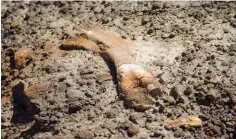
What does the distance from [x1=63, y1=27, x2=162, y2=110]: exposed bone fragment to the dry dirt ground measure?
5 centimetres

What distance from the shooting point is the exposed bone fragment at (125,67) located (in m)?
2.35

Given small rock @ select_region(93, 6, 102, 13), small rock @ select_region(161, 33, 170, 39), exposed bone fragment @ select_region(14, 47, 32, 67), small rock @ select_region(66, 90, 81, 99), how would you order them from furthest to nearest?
small rock @ select_region(93, 6, 102, 13) → exposed bone fragment @ select_region(14, 47, 32, 67) → small rock @ select_region(161, 33, 170, 39) → small rock @ select_region(66, 90, 81, 99)

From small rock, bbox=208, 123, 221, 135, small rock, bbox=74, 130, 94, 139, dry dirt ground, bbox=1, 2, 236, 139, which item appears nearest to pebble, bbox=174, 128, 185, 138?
dry dirt ground, bbox=1, 2, 236, 139

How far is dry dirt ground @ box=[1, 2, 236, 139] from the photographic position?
7.46ft

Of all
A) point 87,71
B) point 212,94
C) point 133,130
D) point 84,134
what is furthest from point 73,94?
point 212,94

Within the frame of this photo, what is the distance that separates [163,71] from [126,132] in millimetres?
511

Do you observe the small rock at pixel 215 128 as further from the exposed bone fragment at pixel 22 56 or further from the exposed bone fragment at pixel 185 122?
the exposed bone fragment at pixel 22 56

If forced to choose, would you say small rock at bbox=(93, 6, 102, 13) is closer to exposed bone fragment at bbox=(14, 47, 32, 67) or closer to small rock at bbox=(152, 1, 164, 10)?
small rock at bbox=(152, 1, 164, 10)

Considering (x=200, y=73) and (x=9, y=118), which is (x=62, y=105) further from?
(x=200, y=73)

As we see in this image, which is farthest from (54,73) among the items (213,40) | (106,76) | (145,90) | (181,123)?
(213,40)

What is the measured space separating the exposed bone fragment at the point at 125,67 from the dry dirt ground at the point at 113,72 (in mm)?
53

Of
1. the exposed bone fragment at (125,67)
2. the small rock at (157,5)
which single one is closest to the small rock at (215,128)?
the exposed bone fragment at (125,67)

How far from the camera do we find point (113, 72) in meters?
2.53

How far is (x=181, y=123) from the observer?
223 cm
